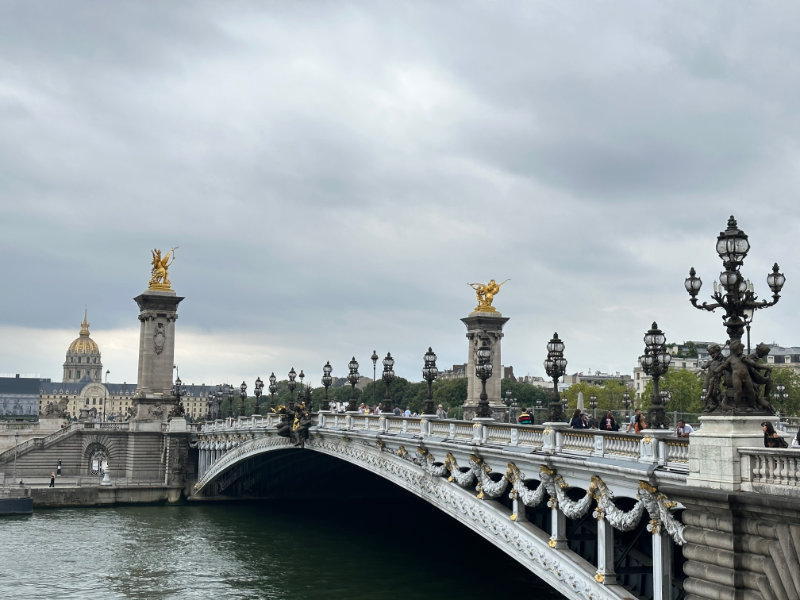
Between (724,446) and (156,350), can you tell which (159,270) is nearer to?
(156,350)

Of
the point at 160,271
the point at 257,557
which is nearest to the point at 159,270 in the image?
the point at 160,271

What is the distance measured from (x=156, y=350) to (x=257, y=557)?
36434 mm

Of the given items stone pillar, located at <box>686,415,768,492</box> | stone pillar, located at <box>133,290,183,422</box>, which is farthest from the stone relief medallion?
stone pillar, located at <box>686,415,768,492</box>

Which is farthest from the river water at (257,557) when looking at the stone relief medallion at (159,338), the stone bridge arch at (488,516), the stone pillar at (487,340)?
the stone relief medallion at (159,338)

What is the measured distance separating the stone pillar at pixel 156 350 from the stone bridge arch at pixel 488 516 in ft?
108

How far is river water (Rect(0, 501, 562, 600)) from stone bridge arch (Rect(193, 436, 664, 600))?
4612 mm

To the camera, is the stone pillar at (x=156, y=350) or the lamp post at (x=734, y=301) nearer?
the lamp post at (x=734, y=301)

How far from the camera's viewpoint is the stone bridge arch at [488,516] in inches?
786

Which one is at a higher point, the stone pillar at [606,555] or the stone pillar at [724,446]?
the stone pillar at [724,446]

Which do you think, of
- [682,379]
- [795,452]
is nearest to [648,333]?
[795,452]

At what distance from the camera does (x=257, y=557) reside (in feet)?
134

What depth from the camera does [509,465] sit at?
22.9 metres

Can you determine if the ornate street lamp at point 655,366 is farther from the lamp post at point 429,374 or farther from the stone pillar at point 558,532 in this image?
the lamp post at point 429,374

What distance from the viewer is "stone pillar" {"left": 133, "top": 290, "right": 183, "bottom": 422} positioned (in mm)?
72500
